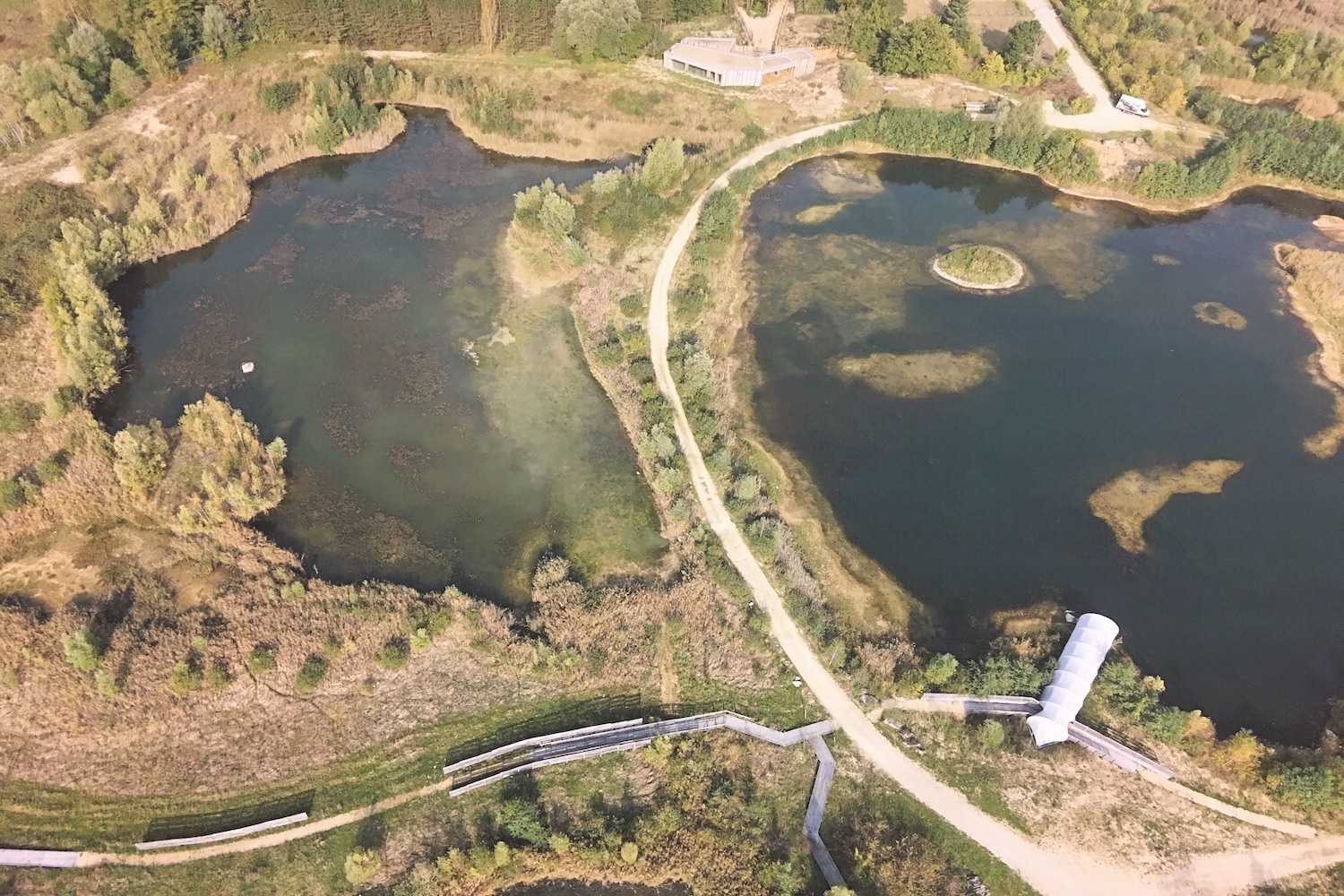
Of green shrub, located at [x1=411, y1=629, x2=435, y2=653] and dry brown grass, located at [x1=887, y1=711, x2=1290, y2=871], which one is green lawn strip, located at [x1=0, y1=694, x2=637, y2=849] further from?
dry brown grass, located at [x1=887, y1=711, x2=1290, y2=871]

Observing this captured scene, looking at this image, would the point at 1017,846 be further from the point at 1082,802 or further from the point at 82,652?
the point at 82,652

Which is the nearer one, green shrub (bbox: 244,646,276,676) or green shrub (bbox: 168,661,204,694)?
green shrub (bbox: 168,661,204,694)

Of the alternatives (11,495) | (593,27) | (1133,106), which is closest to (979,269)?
(1133,106)

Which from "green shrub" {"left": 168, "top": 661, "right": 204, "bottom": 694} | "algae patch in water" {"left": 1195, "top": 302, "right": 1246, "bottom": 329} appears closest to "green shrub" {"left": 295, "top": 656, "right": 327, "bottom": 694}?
"green shrub" {"left": 168, "top": 661, "right": 204, "bottom": 694}

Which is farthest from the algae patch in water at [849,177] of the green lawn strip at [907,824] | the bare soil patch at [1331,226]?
the green lawn strip at [907,824]

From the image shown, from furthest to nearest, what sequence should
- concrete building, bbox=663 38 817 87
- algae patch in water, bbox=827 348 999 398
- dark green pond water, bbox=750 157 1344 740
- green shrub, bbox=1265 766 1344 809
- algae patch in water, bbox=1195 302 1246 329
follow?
concrete building, bbox=663 38 817 87
algae patch in water, bbox=1195 302 1246 329
algae patch in water, bbox=827 348 999 398
dark green pond water, bbox=750 157 1344 740
green shrub, bbox=1265 766 1344 809

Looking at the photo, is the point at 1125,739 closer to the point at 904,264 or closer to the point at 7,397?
the point at 904,264
